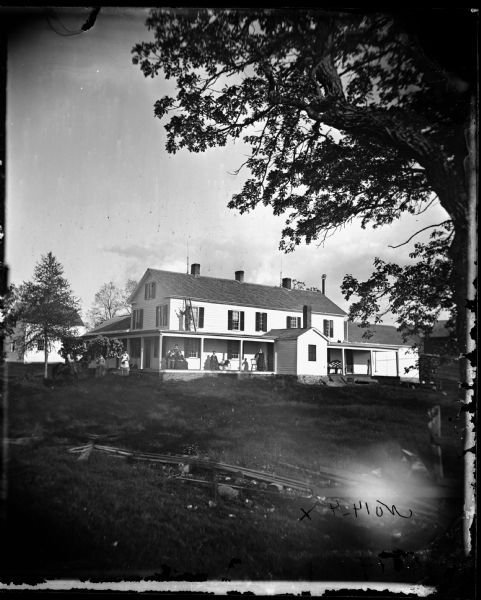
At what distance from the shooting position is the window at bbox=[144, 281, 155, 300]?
324 centimetres

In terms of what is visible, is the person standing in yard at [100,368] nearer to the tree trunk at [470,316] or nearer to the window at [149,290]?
the window at [149,290]

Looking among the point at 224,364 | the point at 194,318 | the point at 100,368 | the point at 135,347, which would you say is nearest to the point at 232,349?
the point at 224,364

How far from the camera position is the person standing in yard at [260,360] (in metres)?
3.54

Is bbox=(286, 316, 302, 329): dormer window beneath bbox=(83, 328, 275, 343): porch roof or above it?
above

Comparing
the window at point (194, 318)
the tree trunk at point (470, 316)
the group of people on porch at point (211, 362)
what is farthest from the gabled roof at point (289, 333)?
the tree trunk at point (470, 316)

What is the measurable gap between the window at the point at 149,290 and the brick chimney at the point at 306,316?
1.27 meters

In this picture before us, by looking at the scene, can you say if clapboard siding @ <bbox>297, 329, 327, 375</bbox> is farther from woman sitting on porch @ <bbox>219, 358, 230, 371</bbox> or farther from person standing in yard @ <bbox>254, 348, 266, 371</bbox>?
woman sitting on porch @ <bbox>219, 358, 230, 371</bbox>

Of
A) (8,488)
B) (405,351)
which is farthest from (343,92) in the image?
(8,488)

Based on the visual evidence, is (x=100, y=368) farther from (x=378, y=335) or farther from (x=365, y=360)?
(x=378, y=335)

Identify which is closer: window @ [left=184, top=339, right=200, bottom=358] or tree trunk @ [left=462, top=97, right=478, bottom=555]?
tree trunk @ [left=462, top=97, right=478, bottom=555]

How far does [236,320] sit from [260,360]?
0.42 meters

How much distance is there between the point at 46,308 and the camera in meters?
3.26

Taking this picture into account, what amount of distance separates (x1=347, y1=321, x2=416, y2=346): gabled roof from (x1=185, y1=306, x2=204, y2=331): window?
A: 1.32 metres

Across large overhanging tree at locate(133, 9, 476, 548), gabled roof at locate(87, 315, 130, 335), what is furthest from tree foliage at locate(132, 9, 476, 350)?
gabled roof at locate(87, 315, 130, 335)
